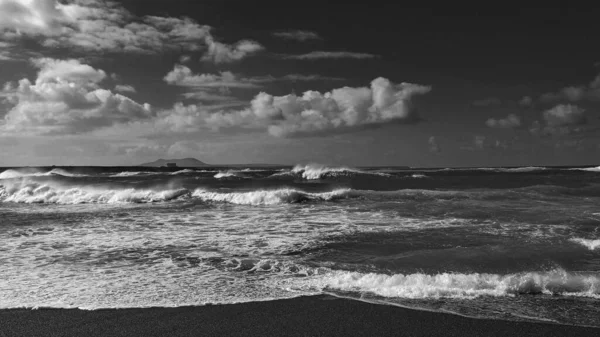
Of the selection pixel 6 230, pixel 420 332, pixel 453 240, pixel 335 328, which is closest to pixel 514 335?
pixel 420 332

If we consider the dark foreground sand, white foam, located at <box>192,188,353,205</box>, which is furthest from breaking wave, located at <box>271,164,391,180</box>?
the dark foreground sand

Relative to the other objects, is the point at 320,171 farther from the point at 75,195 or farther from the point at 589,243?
the point at 589,243

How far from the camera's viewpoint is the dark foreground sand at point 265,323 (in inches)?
179

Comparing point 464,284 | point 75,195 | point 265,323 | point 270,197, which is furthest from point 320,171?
point 265,323

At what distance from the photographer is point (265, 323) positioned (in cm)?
484

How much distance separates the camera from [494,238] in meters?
9.70

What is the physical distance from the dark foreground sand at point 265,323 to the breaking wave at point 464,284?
2.24 feet

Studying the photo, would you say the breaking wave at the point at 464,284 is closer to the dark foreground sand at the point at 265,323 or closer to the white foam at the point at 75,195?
the dark foreground sand at the point at 265,323

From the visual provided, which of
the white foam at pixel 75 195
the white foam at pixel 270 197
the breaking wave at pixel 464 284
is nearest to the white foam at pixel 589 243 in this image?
the breaking wave at pixel 464 284

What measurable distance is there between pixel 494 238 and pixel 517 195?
13.7 metres

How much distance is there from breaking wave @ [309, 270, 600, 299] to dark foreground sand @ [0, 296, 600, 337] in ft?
2.24

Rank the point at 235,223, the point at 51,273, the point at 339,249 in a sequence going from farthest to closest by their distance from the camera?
the point at 235,223, the point at 339,249, the point at 51,273

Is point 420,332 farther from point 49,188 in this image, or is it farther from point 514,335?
point 49,188

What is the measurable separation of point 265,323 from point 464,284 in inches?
127
